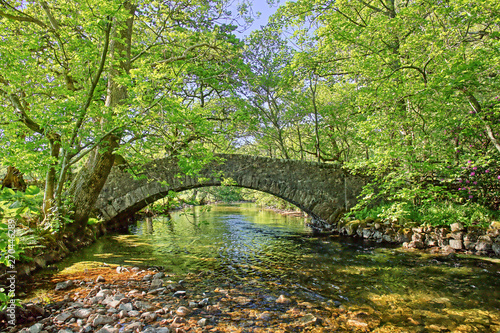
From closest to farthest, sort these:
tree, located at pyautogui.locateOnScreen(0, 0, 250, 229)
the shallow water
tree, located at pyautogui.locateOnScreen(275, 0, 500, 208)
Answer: the shallow water, tree, located at pyautogui.locateOnScreen(0, 0, 250, 229), tree, located at pyautogui.locateOnScreen(275, 0, 500, 208)

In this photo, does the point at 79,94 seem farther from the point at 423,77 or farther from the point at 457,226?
the point at 457,226

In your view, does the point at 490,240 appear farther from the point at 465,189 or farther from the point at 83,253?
the point at 83,253

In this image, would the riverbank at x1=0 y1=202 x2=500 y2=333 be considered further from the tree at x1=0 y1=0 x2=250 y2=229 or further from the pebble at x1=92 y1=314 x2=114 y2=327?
the tree at x1=0 y1=0 x2=250 y2=229

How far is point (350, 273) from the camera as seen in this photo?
5.20m

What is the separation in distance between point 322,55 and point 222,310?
26.3 feet

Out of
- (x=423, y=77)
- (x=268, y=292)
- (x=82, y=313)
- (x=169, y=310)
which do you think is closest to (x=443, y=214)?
(x=423, y=77)

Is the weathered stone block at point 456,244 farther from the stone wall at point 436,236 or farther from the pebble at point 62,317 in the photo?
the pebble at point 62,317

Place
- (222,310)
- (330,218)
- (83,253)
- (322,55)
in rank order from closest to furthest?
1. (222,310)
2. (83,253)
3. (322,55)
4. (330,218)

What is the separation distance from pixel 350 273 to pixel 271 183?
560cm

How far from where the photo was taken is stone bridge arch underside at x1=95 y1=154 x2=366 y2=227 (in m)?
10.4

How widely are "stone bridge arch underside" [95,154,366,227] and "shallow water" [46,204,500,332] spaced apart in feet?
6.42

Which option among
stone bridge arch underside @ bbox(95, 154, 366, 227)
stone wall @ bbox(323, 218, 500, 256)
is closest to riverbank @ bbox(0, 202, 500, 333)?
stone wall @ bbox(323, 218, 500, 256)

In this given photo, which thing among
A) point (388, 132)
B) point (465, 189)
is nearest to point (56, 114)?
point (388, 132)

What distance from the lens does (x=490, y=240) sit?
19.6 feet
